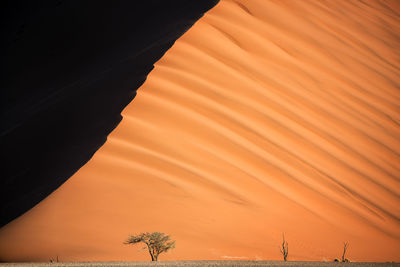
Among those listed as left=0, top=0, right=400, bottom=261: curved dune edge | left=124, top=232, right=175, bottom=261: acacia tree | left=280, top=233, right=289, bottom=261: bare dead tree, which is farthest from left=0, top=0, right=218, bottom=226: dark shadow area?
left=280, top=233, right=289, bottom=261: bare dead tree

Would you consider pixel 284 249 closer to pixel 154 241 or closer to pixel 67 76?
pixel 154 241

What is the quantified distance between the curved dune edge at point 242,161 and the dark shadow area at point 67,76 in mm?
661

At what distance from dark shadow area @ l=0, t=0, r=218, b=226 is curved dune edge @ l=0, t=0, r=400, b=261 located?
661 mm

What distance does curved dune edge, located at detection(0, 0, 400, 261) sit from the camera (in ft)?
28.7

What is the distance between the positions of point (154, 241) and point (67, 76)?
11166mm

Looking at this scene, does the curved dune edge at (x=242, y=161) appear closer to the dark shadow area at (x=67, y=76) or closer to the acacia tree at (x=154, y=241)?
the acacia tree at (x=154, y=241)

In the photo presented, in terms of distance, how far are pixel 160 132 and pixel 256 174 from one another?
208 centimetres

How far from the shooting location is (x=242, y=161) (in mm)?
10859

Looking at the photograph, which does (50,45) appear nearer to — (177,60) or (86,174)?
(177,60)

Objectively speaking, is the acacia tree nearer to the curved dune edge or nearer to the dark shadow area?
the curved dune edge

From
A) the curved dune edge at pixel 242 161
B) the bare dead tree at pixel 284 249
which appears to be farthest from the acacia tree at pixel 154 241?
the bare dead tree at pixel 284 249

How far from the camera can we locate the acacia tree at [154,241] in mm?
8117

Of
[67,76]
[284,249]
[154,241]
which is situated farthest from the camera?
[67,76]

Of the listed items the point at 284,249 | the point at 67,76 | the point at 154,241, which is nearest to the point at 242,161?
the point at 284,249
